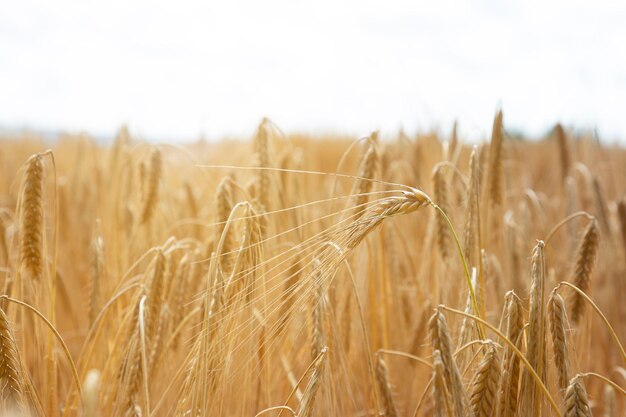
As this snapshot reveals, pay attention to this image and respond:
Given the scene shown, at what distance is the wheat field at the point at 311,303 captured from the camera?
2.81ft

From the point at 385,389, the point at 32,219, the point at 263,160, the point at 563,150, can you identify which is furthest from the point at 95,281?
the point at 563,150

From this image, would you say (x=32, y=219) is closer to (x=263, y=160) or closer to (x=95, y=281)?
(x=95, y=281)

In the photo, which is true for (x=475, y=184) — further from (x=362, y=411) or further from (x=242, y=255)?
(x=362, y=411)

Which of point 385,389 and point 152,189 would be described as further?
point 152,189

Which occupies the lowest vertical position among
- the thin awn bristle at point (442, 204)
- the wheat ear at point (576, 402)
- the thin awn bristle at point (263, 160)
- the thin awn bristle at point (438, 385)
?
the wheat ear at point (576, 402)

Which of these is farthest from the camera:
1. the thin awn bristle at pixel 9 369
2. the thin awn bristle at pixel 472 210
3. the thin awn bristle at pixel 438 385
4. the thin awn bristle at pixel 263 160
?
the thin awn bristle at pixel 263 160

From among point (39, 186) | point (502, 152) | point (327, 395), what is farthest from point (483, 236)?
point (39, 186)

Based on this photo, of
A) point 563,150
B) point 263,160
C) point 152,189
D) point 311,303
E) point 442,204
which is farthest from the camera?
point 563,150

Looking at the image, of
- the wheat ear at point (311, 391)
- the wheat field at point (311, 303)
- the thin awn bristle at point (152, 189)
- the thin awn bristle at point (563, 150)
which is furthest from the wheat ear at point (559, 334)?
the thin awn bristle at point (563, 150)

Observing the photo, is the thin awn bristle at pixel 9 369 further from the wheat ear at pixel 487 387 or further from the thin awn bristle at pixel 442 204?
the thin awn bristle at pixel 442 204

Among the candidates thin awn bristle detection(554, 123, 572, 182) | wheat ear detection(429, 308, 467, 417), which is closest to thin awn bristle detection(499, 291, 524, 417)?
wheat ear detection(429, 308, 467, 417)

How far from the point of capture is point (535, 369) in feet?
2.81

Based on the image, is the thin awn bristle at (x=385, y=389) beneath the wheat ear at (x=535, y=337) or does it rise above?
beneath

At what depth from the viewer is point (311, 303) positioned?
4.13 ft
